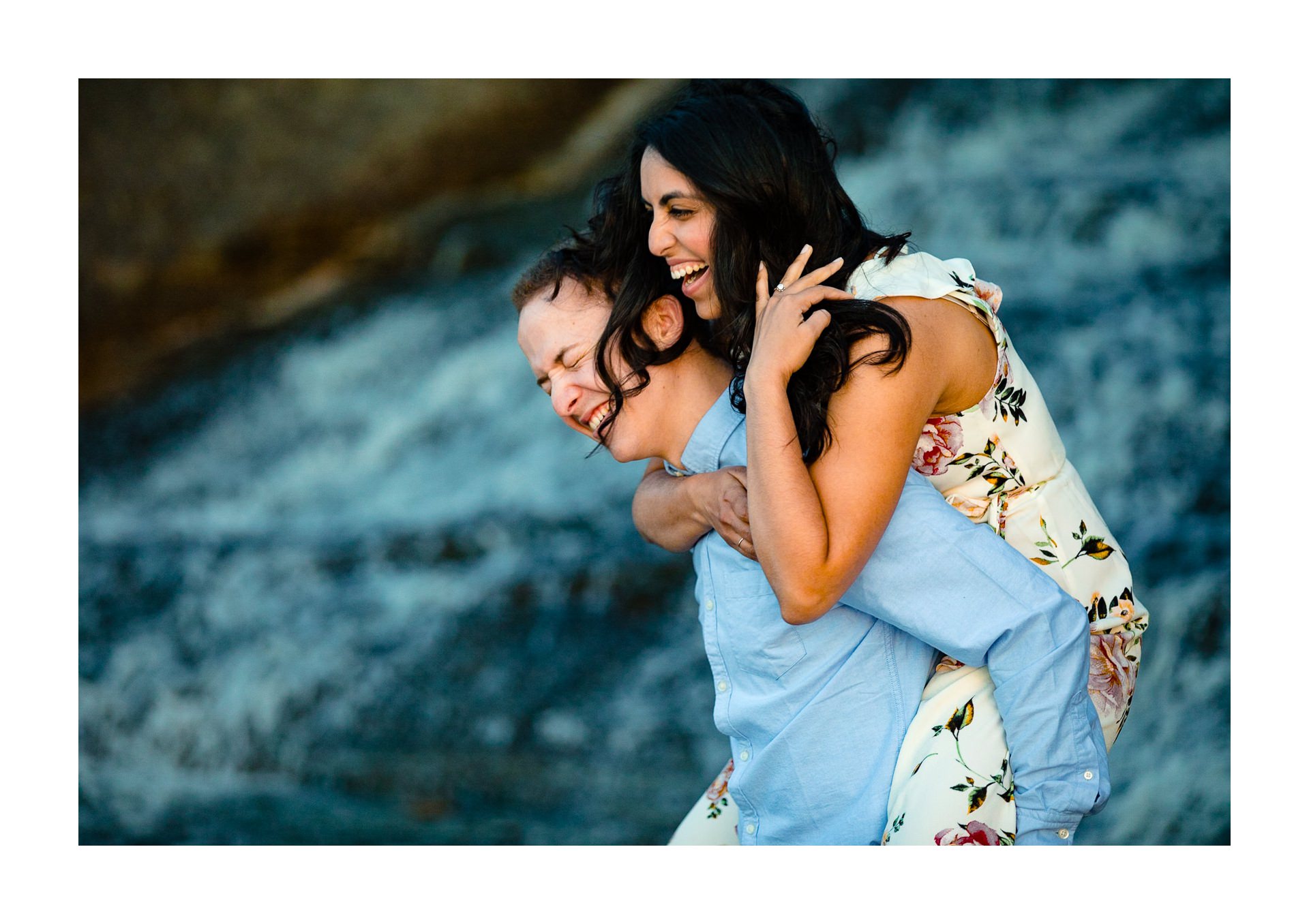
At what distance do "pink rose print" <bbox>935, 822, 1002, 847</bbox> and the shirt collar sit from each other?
59 centimetres

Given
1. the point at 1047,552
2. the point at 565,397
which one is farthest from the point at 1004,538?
the point at 565,397

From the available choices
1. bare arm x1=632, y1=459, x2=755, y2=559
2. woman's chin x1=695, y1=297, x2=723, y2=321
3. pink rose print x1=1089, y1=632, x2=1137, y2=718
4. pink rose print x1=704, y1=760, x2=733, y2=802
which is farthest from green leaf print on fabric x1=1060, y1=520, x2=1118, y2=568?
pink rose print x1=704, y1=760, x2=733, y2=802

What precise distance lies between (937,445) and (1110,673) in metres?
0.39

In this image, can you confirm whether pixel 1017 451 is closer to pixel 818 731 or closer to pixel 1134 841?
pixel 818 731

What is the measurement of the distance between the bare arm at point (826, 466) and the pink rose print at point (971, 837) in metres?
0.31

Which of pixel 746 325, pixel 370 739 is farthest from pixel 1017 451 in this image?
pixel 370 739

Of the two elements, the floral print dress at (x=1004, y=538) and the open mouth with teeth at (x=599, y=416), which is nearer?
the floral print dress at (x=1004, y=538)

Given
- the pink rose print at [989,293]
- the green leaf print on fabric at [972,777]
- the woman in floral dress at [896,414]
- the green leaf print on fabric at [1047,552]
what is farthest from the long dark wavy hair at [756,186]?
the green leaf print on fabric at [972,777]

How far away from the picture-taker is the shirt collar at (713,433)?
171cm

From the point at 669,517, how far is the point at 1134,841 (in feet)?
7.97

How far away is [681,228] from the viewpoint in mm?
1557

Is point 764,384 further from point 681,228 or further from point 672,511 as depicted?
point 672,511

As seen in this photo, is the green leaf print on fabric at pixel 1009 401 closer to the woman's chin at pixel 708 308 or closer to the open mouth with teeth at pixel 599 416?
the woman's chin at pixel 708 308

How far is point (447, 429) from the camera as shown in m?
4.18
